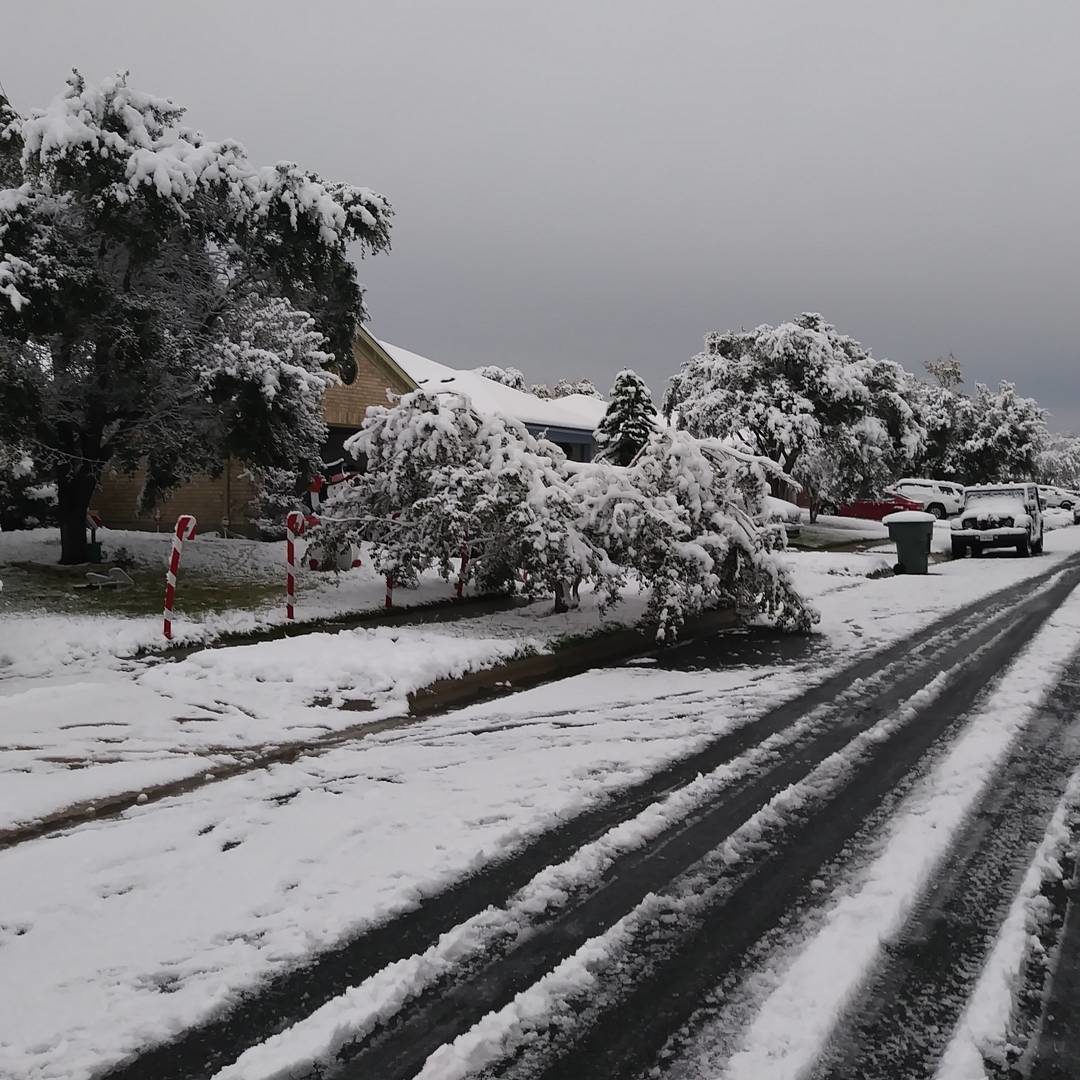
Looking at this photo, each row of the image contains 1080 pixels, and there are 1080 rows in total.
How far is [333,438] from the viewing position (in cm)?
2420

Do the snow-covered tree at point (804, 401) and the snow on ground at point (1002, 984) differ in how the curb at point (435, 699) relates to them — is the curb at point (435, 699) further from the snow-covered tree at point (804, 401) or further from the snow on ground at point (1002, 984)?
the snow-covered tree at point (804, 401)

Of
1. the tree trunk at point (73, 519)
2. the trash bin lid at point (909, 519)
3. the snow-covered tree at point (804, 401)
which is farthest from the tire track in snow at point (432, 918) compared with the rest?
the snow-covered tree at point (804, 401)

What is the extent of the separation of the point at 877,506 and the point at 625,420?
1252 centimetres

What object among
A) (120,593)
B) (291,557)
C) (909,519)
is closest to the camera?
(291,557)

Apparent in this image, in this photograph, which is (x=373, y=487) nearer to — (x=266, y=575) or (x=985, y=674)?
(x=266, y=575)

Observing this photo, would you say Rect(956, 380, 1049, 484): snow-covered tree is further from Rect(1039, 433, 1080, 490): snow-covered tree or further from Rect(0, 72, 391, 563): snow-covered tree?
Rect(0, 72, 391, 563): snow-covered tree

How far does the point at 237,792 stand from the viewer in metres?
5.28

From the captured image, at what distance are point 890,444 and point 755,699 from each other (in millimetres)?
27526

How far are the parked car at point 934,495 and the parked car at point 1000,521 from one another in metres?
16.2

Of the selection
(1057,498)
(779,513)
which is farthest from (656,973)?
(1057,498)

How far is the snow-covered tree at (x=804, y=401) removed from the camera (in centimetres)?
2995

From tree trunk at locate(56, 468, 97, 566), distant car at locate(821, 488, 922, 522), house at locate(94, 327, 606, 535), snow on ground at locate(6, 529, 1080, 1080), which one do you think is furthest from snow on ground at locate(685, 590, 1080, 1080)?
distant car at locate(821, 488, 922, 522)

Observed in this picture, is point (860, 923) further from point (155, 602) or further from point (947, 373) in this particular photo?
point (947, 373)

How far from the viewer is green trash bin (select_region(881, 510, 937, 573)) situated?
18875 millimetres
